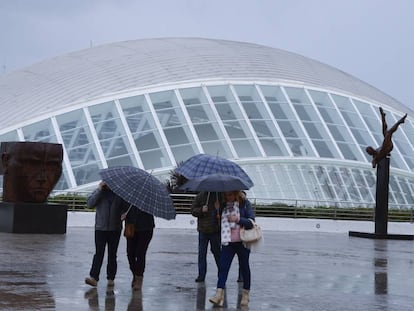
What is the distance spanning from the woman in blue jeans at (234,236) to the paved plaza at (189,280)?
27 cm

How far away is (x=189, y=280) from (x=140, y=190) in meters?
2.07

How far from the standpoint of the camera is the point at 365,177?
3397 centimetres

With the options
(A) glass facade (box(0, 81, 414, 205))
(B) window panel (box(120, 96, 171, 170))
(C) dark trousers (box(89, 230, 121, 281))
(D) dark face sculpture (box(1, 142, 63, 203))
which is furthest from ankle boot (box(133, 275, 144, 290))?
(B) window panel (box(120, 96, 171, 170))

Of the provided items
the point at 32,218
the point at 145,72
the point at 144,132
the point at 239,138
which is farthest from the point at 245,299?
the point at 145,72

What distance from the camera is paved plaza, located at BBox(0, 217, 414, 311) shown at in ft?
28.9

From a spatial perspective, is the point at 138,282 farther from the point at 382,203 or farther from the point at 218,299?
the point at 382,203

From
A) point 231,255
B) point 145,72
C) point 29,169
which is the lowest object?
point 231,255

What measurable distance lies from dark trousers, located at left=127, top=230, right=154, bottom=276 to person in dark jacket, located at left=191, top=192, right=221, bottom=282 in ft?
2.39

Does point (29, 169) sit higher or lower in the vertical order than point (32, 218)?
higher

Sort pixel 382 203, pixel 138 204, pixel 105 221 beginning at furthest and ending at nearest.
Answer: pixel 382 203 → pixel 105 221 → pixel 138 204

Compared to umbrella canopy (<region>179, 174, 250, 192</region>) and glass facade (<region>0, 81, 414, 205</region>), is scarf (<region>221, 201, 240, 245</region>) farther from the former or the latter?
glass facade (<region>0, 81, 414, 205</region>)

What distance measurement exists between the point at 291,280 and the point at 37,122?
2290cm

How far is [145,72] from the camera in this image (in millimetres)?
37312

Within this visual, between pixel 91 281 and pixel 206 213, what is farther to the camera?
pixel 206 213
